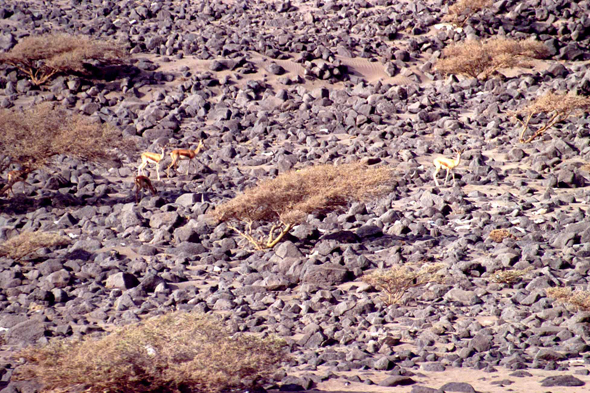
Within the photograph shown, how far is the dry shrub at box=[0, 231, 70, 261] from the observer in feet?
32.8

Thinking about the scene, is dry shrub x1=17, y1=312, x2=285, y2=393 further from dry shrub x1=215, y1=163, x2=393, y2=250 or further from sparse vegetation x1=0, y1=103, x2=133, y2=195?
sparse vegetation x1=0, y1=103, x2=133, y2=195

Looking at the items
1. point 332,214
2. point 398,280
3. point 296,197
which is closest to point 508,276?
point 398,280

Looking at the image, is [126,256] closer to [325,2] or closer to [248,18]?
[248,18]

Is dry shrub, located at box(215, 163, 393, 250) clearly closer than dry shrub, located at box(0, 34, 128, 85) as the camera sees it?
Yes

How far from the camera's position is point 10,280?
925 cm

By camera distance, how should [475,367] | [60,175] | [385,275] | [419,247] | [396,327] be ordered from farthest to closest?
[60,175]
[419,247]
[385,275]
[396,327]
[475,367]

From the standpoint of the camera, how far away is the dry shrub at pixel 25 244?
10.0 metres

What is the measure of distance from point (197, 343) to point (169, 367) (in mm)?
289

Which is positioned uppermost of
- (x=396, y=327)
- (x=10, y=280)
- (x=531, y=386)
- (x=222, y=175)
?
(x=531, y=386)

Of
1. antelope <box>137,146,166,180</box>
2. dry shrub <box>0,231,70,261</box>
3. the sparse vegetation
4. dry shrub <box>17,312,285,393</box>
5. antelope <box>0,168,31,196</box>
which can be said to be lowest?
antelope <box>137,146,166,180</box>

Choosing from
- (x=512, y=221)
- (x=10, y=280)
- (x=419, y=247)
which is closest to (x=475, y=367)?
→ (x=419, y=247)

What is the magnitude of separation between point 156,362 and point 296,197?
18.0ft

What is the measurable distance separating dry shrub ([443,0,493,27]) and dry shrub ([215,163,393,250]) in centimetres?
1504

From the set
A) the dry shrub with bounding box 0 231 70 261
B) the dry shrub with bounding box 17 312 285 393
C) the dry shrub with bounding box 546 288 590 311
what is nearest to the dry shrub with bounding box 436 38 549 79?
the dry shrub with bounding box 546 288 590 311
